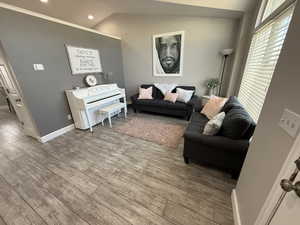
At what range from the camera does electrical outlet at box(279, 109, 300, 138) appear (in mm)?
623

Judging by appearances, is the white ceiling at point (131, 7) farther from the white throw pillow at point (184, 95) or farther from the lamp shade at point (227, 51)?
the white throw pillow at point (184, 95)

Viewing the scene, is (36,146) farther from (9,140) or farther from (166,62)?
(166,62)

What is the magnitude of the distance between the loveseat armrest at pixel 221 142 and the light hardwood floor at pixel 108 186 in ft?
1.53

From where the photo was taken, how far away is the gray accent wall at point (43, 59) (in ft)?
6.57

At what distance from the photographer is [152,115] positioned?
12.5ft

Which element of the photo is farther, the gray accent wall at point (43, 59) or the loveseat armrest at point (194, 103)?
the loveseat armrest at point (194, 103)

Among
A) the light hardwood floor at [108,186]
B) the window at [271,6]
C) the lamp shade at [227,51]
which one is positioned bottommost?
the light hardwood floor at [108,186]

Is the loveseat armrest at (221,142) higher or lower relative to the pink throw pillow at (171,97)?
lower

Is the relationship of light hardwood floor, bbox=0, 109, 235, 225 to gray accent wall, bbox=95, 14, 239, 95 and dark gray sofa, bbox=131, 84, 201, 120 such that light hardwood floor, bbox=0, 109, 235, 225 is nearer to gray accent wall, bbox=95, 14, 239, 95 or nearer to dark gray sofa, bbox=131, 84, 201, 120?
dark gray sofa, bbox=131, 84, 201, 120

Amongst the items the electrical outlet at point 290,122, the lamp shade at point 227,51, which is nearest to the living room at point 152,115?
Answer: the electrical outlet at point 290,122

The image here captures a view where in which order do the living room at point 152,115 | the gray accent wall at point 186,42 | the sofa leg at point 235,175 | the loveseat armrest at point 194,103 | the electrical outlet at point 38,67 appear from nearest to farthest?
the living room at point 152,115
the sofa leg at point 235,175
the electrical outlet at point 38,67
the loveseat armrest at point 194,103
the gray accent wall at point 186,42

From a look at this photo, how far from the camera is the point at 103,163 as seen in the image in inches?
77.3

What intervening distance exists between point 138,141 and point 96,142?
2.72ft

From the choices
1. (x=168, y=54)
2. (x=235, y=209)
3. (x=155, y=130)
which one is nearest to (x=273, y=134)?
(x=235, y=209)
